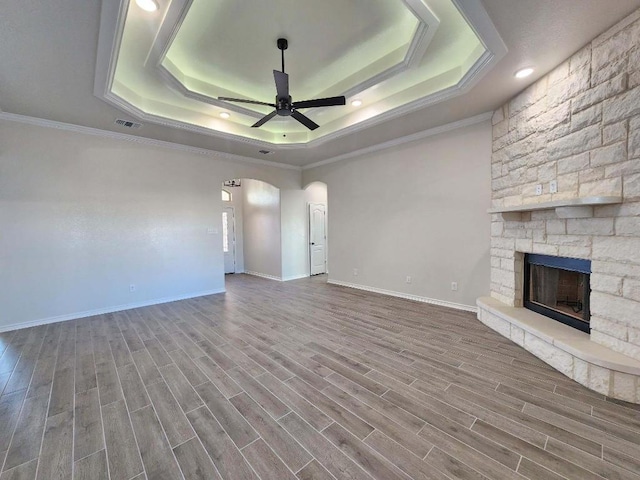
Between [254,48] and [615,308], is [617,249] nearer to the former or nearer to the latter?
[615,308]

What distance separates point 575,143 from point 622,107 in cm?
44

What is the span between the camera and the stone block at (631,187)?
2.12 metres

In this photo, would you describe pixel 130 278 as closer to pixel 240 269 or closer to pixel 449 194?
pixel 240 269

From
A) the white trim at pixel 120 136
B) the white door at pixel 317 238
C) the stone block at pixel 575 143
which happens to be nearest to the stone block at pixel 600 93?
the stone block at pixel 575 143

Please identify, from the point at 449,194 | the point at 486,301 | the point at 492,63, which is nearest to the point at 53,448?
the point at 486,301

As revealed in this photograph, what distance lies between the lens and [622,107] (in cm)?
222

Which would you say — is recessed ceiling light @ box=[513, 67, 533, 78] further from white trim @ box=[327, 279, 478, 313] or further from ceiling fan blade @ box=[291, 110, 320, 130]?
white trim @ box=[327, 279, 478, 313]

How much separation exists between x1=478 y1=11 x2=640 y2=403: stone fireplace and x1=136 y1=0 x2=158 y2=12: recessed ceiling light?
3829mm

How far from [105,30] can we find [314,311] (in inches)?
158

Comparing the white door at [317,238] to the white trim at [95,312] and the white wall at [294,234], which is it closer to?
the white wall at [294,234]

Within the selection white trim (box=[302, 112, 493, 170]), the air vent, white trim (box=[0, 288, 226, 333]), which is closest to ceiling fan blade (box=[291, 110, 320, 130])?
white trim (box=[302, 112, 493, 170])

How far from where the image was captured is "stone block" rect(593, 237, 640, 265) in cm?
213

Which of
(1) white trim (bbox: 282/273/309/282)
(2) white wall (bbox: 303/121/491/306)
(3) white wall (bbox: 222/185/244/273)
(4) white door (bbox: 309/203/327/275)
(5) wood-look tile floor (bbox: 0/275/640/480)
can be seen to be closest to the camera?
(5) wood-look tile floor (bbox: 0/275/640/480)

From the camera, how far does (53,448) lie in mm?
1711
